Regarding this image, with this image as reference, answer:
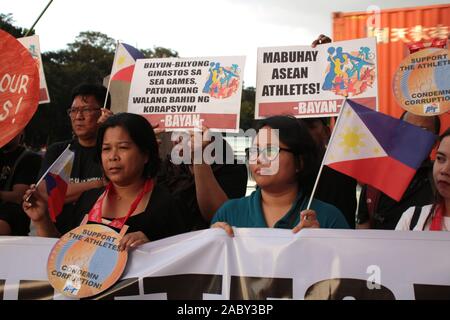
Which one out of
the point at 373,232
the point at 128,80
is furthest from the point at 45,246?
the point at 128,80

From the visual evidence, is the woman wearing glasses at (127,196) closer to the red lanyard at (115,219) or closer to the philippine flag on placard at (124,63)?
the red lanyard at (115,219)

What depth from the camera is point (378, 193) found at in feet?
10.2

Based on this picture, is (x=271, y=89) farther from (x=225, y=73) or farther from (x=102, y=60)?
(x=102, y=60)

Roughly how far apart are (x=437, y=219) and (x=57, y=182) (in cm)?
180

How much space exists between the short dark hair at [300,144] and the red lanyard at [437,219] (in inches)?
22.5

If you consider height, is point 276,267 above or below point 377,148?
below

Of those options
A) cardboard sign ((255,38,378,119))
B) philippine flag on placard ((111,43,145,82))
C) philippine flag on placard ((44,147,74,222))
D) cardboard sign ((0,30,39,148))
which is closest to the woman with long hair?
cardboard sign ((255,38,378,119))

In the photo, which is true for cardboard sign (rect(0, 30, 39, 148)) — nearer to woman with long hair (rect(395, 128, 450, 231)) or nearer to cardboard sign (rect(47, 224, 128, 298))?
cardboard sign (rect(47, 224, 128, 298))

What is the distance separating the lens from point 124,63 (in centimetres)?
391

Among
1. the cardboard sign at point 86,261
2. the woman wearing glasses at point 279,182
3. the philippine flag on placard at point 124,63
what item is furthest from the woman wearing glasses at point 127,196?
the philippine flag on placard at point 124,63

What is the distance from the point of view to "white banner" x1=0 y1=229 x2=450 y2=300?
219cm

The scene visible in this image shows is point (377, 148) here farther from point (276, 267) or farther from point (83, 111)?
point (83, 111)

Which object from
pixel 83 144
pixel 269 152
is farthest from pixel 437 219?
pixel 83 144

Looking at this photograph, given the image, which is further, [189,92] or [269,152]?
[189,92]
